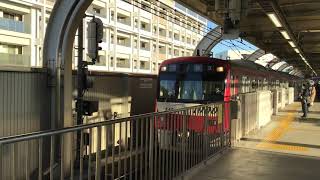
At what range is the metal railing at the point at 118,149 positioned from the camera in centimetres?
397

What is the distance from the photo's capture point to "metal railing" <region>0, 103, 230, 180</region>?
13.0 ft

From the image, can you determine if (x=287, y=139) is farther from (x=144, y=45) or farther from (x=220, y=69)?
(x=144, y=45)

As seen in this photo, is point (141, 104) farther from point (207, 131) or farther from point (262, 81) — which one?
point (207, 131)

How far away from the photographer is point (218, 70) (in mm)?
13625

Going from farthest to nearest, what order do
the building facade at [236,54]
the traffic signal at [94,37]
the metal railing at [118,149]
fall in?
the building facade at [236,54], the traffic signal at [94,37], the metal railing at [118,149]

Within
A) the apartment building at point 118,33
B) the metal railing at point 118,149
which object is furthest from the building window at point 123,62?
the metal railing at point 118,149

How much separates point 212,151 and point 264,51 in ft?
80.6

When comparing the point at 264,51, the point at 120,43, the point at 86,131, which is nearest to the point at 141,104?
the point at 86,131

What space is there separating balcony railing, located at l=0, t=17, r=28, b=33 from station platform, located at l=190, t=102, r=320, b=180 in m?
33.8

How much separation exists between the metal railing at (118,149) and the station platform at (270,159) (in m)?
0.56

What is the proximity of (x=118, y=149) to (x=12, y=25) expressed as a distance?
41156mm

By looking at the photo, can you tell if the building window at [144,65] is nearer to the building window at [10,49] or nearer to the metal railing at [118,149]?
the building window at [10,49]

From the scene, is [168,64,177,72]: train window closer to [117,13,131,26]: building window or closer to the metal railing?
the metal railing

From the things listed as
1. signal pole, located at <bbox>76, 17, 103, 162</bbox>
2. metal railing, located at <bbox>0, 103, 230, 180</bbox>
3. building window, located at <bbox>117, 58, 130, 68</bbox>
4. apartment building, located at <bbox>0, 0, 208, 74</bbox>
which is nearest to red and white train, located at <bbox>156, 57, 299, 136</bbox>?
signal pole, located at <bbox>76, 17, 103, 162</bbox>
